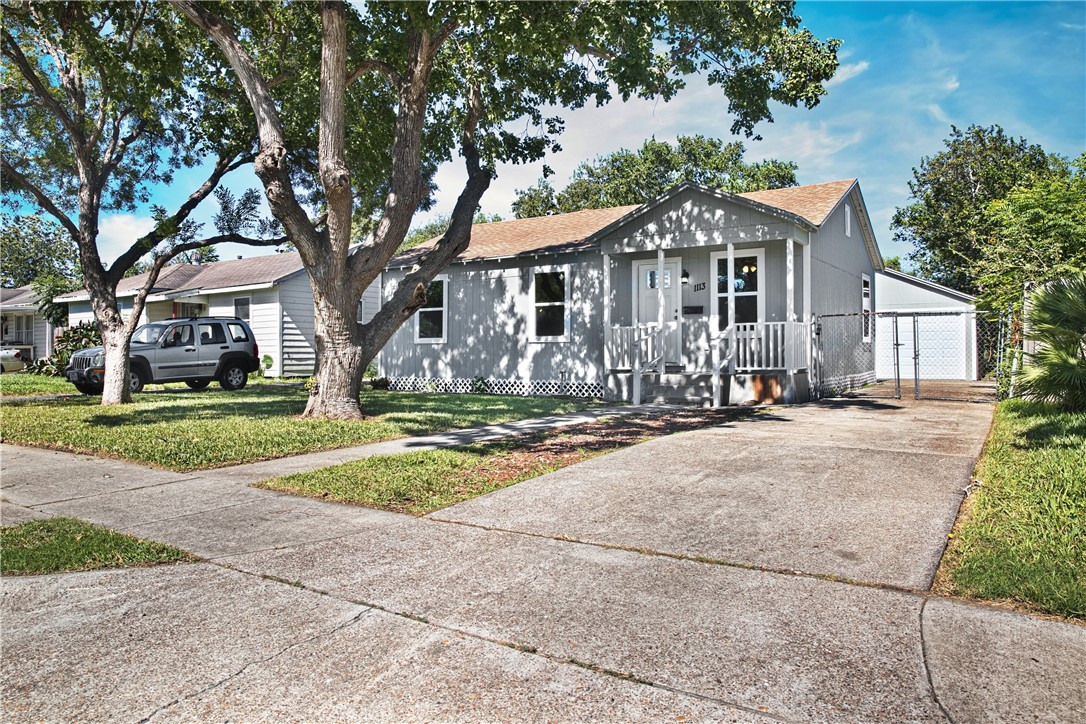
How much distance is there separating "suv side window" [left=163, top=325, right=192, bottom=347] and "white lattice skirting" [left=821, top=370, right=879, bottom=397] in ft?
51.8

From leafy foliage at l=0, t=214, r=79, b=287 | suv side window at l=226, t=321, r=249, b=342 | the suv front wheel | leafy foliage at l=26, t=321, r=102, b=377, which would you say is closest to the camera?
the suv front wheel

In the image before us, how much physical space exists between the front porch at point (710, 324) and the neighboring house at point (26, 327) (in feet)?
96.8

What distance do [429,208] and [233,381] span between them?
23.9 ft

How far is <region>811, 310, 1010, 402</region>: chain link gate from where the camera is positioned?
47.9 ft

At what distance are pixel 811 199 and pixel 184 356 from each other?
53.0 ft

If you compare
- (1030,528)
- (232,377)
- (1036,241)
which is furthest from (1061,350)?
(232,377)

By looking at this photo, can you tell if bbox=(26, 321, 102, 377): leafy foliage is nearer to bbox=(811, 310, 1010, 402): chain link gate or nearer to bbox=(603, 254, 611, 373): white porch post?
bbox=(603, 254, 611, 373): white porch post

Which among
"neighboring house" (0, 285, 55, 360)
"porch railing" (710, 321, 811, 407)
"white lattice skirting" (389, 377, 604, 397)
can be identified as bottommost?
"white lattice skirting" (389, 377, 604, 397)

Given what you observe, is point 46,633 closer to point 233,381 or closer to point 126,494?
point 126,494

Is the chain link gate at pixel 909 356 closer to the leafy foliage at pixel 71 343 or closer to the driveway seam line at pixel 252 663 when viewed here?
the driveway seam line at pixel 252 663

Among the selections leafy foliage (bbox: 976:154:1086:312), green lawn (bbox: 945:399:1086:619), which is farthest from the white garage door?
green lawn (bbox: 945:399:1086:619)

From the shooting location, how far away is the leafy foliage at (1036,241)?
1122cm

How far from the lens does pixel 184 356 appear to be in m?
17.5

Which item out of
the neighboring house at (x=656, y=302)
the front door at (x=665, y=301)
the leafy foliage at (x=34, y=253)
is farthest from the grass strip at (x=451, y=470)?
the leafy foliage at (x=34, y=253)
